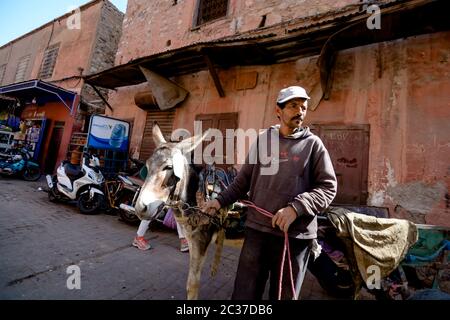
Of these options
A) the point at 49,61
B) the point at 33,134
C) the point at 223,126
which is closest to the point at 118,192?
the point at 223,126

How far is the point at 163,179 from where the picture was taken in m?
2.17

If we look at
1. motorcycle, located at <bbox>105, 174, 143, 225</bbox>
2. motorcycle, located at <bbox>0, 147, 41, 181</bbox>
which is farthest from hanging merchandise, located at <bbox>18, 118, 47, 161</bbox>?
motorcycle, located at <bbox>105, 174, 143, 225</bbox>

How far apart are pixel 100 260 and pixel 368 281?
3.73 meters

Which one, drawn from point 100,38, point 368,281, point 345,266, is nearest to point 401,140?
point 345,266

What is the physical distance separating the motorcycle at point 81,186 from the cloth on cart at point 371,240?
6.37 meters

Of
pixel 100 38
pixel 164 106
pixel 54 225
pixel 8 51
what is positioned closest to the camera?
pixel 54 225

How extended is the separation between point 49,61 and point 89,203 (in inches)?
497

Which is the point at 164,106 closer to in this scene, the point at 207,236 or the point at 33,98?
the point at 207,236

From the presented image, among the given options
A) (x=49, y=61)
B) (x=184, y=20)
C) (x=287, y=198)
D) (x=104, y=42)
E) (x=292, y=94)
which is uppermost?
(x=104, y=42)

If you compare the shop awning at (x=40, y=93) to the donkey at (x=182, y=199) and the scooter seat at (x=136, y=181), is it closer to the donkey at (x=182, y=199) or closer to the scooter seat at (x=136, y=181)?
the scooter seat at (x=136, y=181)

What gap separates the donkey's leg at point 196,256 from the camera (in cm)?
243

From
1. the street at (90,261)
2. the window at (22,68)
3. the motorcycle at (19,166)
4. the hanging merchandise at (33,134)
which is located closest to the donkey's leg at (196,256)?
the street at (90,261)

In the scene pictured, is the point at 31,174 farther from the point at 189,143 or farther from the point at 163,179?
the point at 163,179

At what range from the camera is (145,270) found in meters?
3.45
